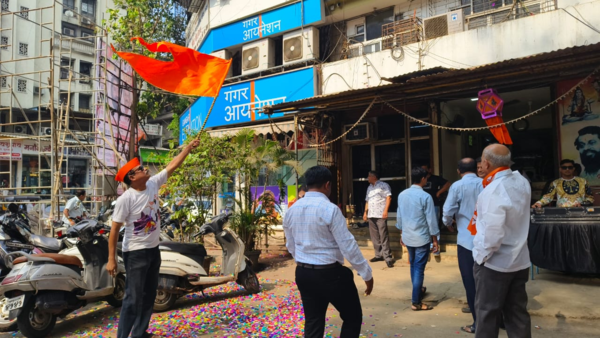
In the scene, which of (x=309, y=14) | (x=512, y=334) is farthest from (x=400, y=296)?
(x=309, y=14)

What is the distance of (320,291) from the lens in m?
2.71

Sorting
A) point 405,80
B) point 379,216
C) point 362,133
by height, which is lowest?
point 379,216

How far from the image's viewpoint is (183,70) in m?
4.79

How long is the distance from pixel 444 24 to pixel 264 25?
608cm

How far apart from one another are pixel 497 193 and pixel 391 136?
321 inches

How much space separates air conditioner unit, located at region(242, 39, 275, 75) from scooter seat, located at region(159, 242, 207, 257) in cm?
881

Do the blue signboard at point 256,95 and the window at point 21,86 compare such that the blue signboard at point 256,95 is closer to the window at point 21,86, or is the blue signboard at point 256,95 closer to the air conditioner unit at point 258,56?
the air conditioner unit at point 258,56

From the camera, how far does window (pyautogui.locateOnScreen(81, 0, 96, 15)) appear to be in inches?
1243

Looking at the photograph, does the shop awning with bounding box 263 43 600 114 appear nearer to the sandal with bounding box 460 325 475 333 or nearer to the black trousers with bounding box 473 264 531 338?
the sandal with bounding box 460 325 475 333

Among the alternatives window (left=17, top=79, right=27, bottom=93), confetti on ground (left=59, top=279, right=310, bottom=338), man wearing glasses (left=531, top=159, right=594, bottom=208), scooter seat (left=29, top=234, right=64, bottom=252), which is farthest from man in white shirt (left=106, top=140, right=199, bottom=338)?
window (left=17, top=79, right=27, bottom=93)

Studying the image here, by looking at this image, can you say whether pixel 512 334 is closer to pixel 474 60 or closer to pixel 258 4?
pixel 474 60

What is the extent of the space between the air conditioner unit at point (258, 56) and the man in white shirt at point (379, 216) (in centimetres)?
722

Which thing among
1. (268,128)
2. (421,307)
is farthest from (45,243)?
(268,128)

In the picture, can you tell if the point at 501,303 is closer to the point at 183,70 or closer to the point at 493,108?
the point at 183,70
